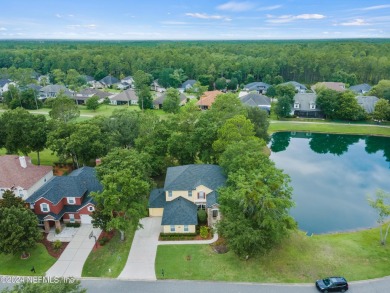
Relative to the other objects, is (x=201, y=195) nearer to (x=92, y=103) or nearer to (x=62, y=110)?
(x=62, y=110)

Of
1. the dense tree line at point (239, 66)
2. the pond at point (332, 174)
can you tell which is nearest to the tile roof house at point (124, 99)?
the dense tree line at point (239, 66)

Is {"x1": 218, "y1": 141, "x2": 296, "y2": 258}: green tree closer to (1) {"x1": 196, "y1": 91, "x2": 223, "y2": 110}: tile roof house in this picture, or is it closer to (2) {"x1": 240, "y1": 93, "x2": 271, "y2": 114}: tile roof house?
(2) {"x1": 240, "y1": 93, "x2": 271, "y2": 114}: tile roof house

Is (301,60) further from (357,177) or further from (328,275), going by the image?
(328,275)

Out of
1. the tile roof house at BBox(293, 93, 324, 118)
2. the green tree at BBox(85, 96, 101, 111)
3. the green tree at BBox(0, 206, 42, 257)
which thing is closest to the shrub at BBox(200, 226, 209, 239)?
the green tree at BBox(0, 206, 42, 257)

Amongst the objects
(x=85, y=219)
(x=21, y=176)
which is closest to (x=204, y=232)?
(x=85, y=219)

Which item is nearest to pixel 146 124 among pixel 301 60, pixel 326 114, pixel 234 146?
pixel 234 146
